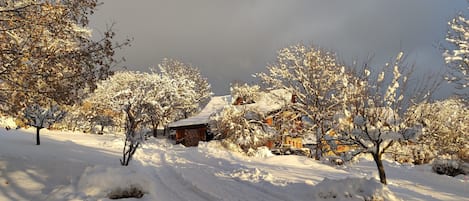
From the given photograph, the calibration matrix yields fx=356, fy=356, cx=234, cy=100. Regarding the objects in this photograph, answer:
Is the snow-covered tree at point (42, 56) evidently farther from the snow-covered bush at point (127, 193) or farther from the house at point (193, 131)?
the house at point (193, 131)

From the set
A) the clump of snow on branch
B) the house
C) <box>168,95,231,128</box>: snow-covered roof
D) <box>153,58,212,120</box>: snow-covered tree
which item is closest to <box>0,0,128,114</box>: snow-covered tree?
the clump of snow on branch

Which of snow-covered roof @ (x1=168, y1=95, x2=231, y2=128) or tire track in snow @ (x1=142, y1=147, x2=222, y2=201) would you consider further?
snow-covered roof @ (x1=168, y1=95, x2=231, y2=128)

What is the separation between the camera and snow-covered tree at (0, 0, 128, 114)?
788 centimetres

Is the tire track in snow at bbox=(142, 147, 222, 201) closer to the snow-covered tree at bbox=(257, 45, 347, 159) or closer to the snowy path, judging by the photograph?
the snowy path

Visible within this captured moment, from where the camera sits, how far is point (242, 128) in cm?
2950

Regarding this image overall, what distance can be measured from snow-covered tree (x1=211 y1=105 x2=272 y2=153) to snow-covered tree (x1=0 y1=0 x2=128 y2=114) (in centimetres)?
1958

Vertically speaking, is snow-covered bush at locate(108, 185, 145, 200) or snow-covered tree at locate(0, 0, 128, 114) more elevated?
snow-covered tree at locate(0, 0, 128, 114)

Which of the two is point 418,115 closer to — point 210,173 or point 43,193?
point 210,173

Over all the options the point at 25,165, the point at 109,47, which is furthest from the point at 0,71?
the point at 25,165

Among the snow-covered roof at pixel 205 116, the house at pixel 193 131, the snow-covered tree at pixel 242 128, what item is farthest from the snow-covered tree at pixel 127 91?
Answer: the snow-covered tree at pixel 242 128

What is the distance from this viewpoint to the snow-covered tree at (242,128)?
28.4 meters

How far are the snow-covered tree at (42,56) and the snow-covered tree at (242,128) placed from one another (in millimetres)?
19581

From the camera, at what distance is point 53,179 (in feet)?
36.5

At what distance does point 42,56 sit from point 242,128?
22.2 m
